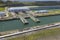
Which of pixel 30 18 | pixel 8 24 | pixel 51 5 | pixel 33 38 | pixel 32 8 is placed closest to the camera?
pixel 33 38

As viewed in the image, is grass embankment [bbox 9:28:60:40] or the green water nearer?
grass embankment [bbox 9:28:60:40]

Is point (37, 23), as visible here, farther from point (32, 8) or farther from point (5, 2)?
point (5, 2)

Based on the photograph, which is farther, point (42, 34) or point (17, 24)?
point (17, 24)

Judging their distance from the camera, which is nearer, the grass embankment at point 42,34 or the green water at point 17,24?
the grass embankment at point 42,34

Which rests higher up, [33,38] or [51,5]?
[33,38]

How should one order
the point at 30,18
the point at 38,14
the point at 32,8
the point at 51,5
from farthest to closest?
the point at 51,5, the point at 32,8, the point at 38,14, the point at 30,18

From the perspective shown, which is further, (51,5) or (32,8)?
(51,5)

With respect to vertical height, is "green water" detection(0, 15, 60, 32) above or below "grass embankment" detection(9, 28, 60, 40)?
below

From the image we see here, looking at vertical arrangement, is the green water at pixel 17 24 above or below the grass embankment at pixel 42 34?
below

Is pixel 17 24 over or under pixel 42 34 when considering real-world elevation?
under

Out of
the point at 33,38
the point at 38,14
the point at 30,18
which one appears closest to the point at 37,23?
the point at 30,18
